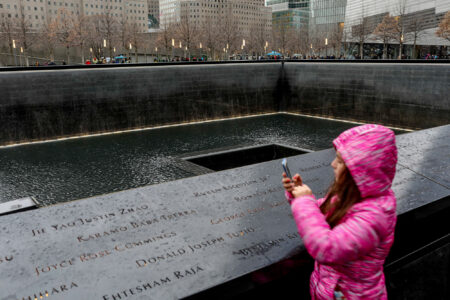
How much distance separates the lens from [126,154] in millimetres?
10219

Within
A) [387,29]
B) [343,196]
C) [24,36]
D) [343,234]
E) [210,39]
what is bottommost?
[343,234]

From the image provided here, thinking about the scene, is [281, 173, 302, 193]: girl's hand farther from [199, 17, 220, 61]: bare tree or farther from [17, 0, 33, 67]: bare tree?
[199, 17, 220, 61]: bare tree

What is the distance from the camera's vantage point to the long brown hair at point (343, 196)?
5.36 ft

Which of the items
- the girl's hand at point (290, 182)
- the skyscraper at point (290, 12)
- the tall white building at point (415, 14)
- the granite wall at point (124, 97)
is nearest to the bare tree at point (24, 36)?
the granite wall at point (124, 97)

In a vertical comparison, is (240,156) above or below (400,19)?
below

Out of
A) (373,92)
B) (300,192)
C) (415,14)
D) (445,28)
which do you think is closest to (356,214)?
(300,192)

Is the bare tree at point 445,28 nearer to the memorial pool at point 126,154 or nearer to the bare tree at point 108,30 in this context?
the memorial pool at point 126,154

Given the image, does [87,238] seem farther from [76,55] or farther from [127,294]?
[76,55]

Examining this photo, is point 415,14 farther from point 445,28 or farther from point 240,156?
point 240,156

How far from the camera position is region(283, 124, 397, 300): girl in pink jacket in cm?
153

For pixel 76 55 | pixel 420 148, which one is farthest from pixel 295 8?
pixel 420 148

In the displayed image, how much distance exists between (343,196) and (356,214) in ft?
0.32

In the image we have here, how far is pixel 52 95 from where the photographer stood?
12469mm

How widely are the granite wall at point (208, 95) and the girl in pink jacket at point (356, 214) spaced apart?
12.1 meters
